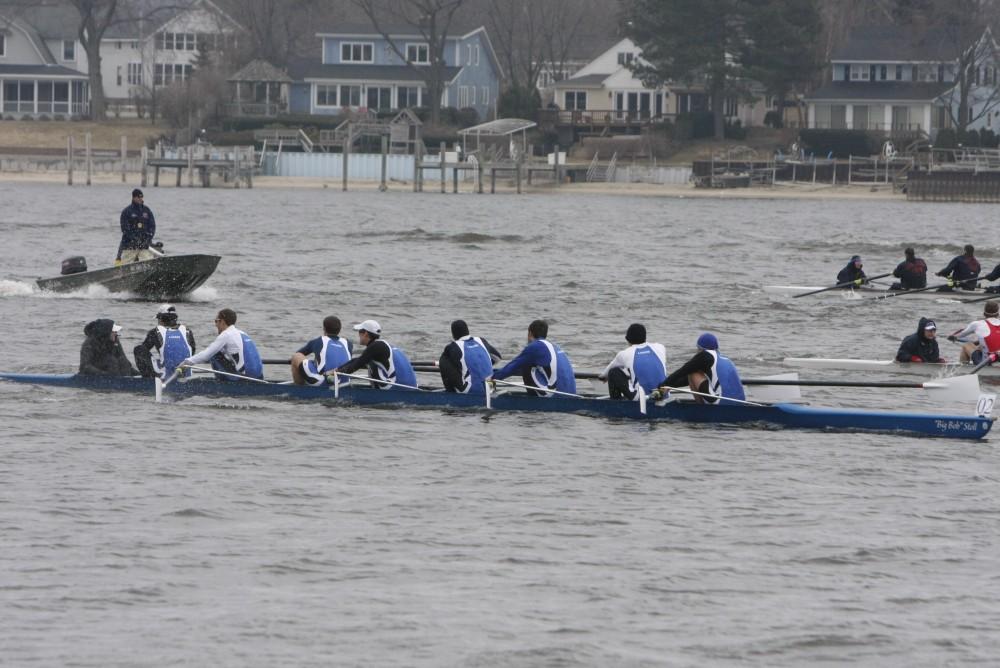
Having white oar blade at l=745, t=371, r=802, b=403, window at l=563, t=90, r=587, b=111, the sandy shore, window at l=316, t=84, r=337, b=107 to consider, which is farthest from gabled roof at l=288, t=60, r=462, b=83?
white oar blade at l=745, t=371, r=802, b=403

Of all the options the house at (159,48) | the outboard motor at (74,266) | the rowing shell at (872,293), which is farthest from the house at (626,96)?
the outboard motor at (74,266)

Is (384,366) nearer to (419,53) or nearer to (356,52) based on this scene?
(419,53)

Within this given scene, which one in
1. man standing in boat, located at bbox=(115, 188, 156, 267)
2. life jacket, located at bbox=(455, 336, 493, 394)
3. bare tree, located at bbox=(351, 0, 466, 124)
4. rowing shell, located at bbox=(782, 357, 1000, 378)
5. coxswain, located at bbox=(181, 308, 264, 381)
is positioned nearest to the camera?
life jacket, located at bbox=(455, 336, 493, 394)

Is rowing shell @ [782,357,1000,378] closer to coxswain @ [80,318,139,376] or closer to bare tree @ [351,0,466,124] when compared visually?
coxswain @ [80,318,139,376]

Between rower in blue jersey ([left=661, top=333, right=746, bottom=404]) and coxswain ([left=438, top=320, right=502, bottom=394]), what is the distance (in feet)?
7.40

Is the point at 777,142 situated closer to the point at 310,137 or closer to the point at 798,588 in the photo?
the point at 310,137

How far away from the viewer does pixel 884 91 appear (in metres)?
99.9

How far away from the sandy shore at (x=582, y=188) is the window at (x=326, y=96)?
1055 cm

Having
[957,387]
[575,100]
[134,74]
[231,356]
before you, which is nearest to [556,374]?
[231,356]

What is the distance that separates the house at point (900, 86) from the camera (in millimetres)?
98375

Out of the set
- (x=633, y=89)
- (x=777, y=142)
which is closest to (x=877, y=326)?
(x=777, y=142)

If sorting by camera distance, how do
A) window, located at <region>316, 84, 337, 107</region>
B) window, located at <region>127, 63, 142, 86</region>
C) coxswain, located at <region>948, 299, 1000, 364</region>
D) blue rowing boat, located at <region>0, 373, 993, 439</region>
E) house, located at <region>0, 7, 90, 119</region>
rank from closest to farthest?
blue rowing boat, located at <region>0, 373, 993, 439</region>, coxswain, located at <region>948, 299, 1000, 364</region>, window, located at <region>316, 84, 337, 107</region>, house, located at <region>0, 7, 90, 119</region>, window, located at <region>127, 63, 142, 86</region>

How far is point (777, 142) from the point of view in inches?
3868

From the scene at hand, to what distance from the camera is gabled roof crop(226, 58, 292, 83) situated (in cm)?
10344
